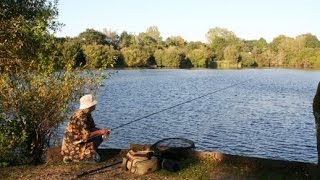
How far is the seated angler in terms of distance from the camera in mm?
8789

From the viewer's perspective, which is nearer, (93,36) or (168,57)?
(168,57)

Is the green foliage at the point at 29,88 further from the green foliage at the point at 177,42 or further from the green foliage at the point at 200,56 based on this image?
the green foliage at the point at 177,42

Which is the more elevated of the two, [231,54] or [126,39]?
[126,39]

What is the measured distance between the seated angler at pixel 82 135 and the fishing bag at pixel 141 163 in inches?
32.2

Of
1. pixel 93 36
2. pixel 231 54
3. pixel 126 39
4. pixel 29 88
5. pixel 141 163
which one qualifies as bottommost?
pixel 141 163

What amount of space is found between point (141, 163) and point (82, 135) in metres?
1.48

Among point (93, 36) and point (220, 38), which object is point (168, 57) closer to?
point (93, 36)

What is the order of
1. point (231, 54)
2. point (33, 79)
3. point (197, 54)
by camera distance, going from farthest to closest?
point (231, 54) < point (197, 54) < point (33, 79)

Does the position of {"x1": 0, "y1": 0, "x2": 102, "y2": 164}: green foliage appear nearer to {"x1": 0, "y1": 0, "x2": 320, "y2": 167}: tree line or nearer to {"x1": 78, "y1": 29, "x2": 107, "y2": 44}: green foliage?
{"x1": 0, "y1": 0, "x2": 320, "y2": 167}: tree line

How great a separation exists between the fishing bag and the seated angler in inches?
32.2

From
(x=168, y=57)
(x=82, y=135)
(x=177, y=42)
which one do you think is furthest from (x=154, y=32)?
(x=82, y=135)

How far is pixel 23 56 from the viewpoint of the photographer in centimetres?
1080

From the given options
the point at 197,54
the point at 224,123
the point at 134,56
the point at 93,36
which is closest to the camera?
the point at 224,123

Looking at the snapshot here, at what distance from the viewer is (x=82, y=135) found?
8.88 meters
